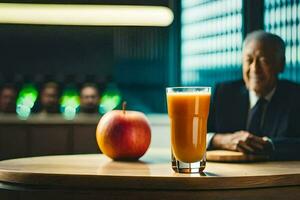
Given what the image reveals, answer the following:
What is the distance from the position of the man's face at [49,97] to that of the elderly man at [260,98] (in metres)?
1.60

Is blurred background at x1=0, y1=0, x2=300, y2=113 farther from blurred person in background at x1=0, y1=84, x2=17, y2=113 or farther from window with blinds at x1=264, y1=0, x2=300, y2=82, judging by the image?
window with blinds at x1=264, y1=0, x2=300, y2=82

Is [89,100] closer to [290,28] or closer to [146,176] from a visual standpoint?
[290,28]

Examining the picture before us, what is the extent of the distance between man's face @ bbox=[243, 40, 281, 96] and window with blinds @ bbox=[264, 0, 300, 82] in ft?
3.12

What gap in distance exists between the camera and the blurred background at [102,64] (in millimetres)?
3820

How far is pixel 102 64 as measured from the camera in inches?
165

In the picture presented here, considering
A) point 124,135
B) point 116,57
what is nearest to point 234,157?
point 124,135

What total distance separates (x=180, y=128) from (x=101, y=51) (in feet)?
9.05

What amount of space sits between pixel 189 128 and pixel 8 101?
268 centimetres

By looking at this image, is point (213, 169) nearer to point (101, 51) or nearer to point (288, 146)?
point (288, 146)

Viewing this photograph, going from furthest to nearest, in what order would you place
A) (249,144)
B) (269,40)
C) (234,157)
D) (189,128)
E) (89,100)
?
(89,100) < (269,40) < (249,144) < (234,157) < (189,128)

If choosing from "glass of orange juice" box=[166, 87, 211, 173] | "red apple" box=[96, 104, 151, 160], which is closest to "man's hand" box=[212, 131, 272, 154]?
"red apple" box=[96, 104, 151, 160]

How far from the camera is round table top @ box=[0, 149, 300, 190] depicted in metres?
1.37

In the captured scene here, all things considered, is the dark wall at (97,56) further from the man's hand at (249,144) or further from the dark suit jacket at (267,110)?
the man's hand at (249,144)

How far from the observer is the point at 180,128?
151 cm
